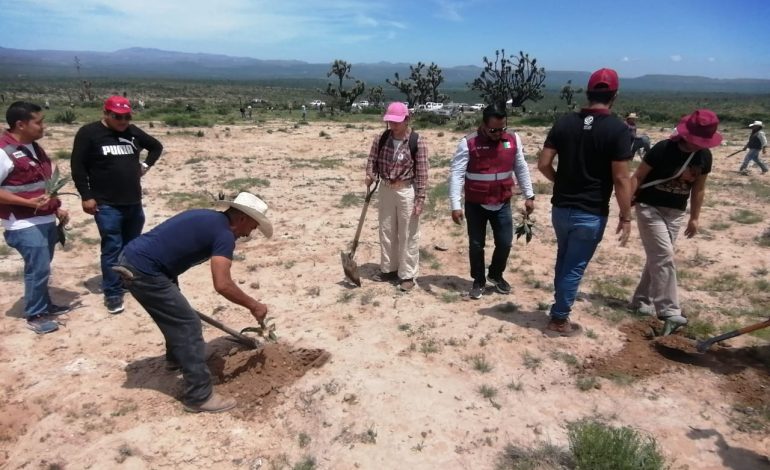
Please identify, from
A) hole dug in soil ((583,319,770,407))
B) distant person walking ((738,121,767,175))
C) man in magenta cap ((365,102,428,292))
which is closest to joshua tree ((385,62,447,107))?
distant person walking ((738,121,767,175))

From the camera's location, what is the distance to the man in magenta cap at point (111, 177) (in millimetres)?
4664

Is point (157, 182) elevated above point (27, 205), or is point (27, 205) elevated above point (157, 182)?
point (27, 205)

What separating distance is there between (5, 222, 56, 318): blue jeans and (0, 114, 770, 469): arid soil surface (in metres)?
0.30

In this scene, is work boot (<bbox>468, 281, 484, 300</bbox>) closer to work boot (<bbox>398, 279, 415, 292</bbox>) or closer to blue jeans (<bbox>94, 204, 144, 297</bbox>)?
work boot (<bbox>398, 279, 415, 292</bbox>)

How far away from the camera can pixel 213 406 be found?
358 cm

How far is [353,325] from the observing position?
4.77m

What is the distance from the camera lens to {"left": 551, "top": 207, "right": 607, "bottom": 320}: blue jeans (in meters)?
4.02

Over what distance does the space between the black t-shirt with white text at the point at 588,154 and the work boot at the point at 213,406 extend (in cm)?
286

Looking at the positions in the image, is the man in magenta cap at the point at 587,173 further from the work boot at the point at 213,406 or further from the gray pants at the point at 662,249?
the work boot at the point at 213,406

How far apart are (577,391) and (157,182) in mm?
9684

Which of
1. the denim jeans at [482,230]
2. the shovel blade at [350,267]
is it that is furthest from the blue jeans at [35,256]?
the denim jeans at [482,230]

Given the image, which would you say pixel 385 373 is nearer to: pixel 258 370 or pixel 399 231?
pixel 258 370

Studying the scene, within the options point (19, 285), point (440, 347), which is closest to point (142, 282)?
point (440, 347)

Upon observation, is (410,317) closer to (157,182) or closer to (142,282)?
(142,282)
